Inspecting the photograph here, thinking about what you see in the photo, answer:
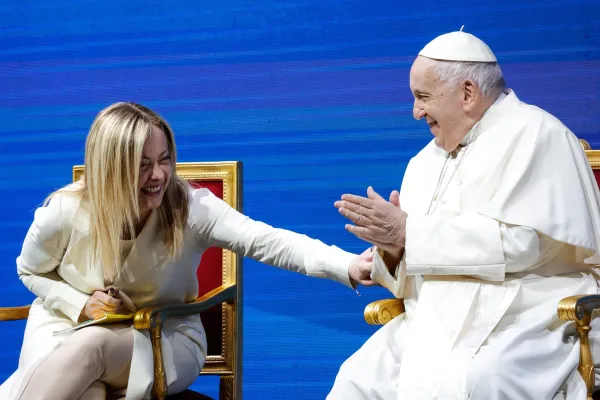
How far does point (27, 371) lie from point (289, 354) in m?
2.01

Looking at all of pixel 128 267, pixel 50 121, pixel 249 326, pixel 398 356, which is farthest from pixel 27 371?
pixel 50 121

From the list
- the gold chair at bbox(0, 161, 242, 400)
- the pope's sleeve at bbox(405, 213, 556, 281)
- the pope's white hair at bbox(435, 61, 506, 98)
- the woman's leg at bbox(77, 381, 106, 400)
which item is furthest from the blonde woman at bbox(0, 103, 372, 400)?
the pope's white hair at bbox(435, 61, 506, 98)

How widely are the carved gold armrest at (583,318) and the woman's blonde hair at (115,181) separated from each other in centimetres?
147

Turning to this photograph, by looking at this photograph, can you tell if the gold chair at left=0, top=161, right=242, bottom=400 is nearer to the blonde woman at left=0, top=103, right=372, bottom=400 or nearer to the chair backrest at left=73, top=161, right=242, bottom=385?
the chair backrest at left=73, top=161, right=242, bottom=385

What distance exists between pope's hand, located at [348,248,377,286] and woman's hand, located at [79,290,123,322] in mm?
857

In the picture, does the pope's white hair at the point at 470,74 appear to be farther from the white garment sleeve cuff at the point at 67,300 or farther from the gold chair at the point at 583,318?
the white garment sleeve cuff at the point at 67,300

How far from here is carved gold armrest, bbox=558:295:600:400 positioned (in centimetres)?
295

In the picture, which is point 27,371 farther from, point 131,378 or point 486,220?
point 486,220

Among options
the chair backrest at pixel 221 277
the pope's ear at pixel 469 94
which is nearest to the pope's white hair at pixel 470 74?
the pope's ear at pixel 469 94

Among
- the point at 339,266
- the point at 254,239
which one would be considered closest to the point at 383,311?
the point at 339,266

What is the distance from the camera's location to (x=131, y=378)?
3.36 metres

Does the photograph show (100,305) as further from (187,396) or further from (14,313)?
(14,313)

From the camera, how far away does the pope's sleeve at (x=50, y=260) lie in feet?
11.9

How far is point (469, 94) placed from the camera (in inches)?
132
